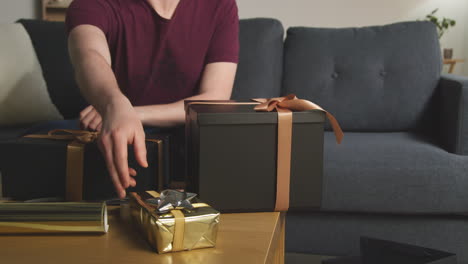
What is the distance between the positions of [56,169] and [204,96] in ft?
1.73

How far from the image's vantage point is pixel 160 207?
2.11 feet

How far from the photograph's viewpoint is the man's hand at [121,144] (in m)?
0.69

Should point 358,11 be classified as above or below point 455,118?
above

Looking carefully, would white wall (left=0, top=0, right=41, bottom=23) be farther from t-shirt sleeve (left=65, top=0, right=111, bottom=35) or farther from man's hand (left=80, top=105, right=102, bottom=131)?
man's hand (left=80, top=105, right=102, bottom=131)

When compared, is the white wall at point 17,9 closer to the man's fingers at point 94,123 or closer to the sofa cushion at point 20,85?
the sofa cushion at point 20,85

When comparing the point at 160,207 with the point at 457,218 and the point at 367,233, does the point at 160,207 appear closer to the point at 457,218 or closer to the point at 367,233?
the point at 367,233

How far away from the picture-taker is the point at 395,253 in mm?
1202

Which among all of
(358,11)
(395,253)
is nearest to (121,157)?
(395,253)

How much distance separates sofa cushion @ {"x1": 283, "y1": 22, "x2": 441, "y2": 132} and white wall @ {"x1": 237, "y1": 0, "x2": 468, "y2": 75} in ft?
6.37

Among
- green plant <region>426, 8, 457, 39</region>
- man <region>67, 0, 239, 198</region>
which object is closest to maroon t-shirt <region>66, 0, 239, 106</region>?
man <region>67, 0, 239, 198</region>

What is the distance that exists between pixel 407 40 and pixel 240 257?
1.70 metres

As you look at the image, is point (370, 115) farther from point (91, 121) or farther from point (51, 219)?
point (51, 219)

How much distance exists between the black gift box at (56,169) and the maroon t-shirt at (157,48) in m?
0.50

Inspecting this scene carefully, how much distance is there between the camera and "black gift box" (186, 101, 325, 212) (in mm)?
785
